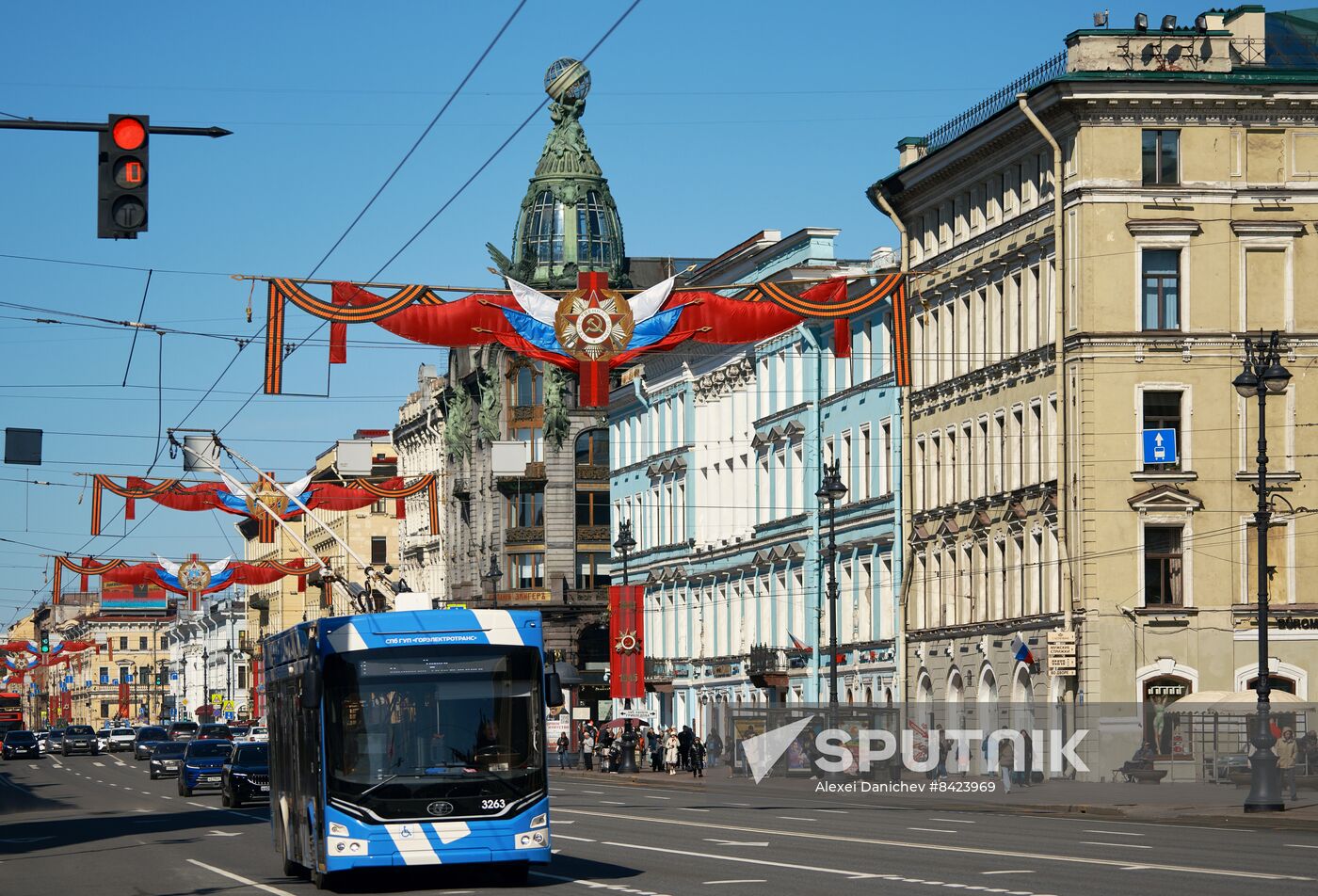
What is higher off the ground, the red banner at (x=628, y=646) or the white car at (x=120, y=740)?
the red banner at (x=628, y=646)

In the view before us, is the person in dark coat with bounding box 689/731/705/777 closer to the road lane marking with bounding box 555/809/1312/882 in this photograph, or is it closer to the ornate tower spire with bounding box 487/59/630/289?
the road lane marking with bounding box 555/809/1312/882

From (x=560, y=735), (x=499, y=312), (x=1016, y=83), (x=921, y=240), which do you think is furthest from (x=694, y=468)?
(x=499, y=312)

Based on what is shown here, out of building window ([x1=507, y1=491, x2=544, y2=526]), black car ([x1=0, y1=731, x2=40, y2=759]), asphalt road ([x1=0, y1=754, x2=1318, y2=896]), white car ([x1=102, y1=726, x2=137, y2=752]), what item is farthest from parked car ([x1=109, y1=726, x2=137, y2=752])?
asphalt road ([x1=0, y1=754, x2=1318, y2=896])

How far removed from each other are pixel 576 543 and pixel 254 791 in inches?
2419

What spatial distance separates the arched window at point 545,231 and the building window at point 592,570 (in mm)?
14858

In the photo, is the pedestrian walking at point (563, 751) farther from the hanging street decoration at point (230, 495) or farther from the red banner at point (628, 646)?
the hanging street decoration at point (230, 495)

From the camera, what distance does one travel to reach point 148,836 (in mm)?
37812

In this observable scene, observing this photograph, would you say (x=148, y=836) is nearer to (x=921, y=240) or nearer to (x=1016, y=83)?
(x=1016, y=83)

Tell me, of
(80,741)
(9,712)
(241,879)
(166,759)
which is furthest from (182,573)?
(9,712)

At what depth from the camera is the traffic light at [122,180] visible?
64.4 feet

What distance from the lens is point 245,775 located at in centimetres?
5047

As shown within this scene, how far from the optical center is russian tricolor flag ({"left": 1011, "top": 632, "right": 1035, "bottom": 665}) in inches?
2279

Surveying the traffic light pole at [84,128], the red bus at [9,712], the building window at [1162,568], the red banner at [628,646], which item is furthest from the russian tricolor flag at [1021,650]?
the red bus at [9,712]

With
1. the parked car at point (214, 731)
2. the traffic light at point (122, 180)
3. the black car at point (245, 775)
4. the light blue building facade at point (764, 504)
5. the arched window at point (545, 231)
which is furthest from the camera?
the arched window at point (545, 231)
